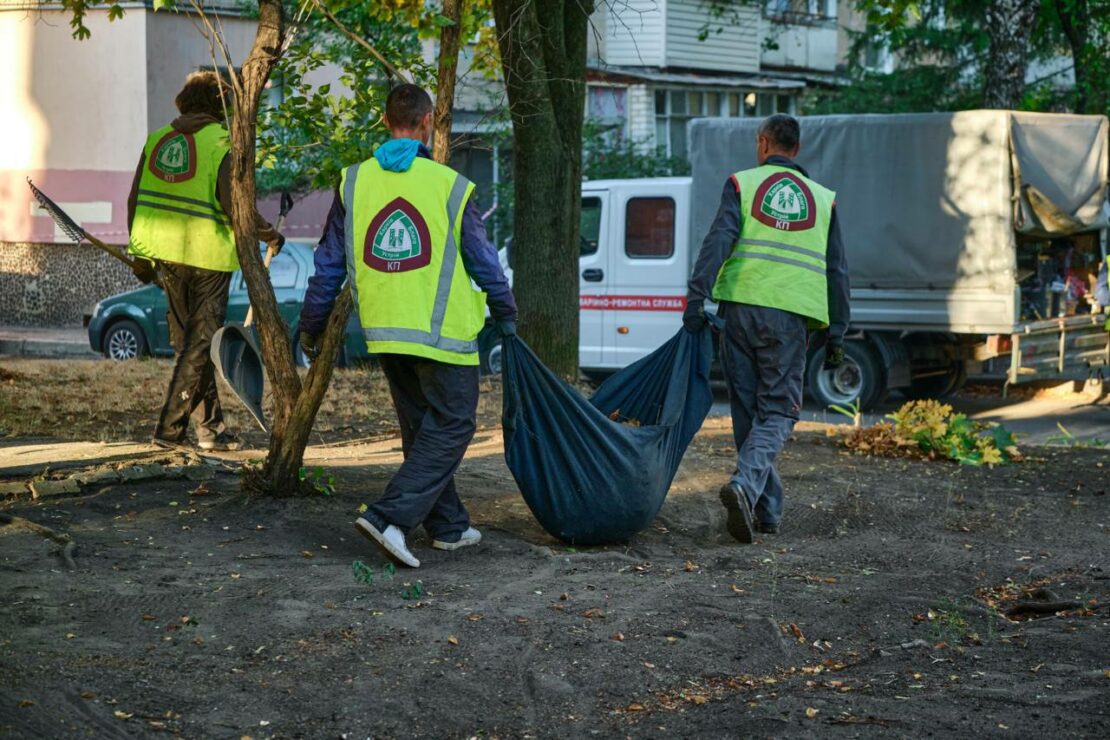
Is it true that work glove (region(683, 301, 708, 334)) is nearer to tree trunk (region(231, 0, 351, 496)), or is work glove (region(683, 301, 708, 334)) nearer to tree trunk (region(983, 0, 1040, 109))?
tree trunk (region(231, 0, 351, 496))

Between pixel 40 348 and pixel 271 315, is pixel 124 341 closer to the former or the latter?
pixel 40 348

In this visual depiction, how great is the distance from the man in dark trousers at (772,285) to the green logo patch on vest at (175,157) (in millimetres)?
2768

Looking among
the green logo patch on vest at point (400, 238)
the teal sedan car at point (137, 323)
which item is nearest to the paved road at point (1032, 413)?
the teal sedan car at point (137, 323)

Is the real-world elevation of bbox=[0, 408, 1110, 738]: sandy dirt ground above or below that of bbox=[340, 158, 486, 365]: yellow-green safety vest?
below

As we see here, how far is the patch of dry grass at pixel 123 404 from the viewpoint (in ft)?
29.4

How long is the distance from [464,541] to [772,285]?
6.20 ft

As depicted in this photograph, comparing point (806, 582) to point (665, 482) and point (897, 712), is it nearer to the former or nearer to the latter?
point (665, 482)

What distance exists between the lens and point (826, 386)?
1476 cm

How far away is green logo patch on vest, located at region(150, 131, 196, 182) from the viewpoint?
7.79 m

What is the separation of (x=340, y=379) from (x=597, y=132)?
12.9m

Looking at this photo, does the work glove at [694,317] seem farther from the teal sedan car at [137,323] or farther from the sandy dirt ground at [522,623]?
the teal sedan car at [137,323]

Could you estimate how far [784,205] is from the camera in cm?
689

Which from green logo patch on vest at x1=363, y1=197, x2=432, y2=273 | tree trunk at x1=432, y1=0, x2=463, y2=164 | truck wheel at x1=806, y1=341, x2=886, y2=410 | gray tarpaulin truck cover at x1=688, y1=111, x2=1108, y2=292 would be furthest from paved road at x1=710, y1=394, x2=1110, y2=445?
green logo patch on vest at x1=363, y1=197, x2=432, y2=273

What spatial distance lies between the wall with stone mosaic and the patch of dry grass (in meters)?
10.2
